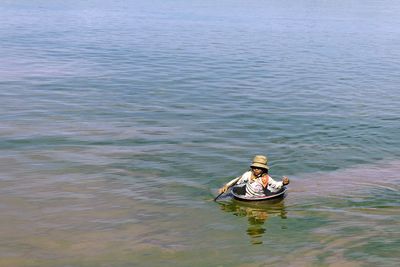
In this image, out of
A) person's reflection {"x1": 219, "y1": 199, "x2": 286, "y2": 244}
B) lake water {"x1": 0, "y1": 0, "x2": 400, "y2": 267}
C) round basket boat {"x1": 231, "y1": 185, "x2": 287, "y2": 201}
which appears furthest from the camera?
round basket boat {"x1": 231, "y1": 185, "x2": 287, "y2": 201}

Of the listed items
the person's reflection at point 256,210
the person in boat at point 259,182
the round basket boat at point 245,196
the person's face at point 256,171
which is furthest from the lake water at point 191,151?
the person's face at point 256,171

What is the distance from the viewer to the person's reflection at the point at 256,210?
13148mm

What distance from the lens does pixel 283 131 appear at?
2205 centimetres

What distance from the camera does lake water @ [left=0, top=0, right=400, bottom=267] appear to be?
469 inches

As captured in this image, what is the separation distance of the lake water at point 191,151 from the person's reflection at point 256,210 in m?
0.05

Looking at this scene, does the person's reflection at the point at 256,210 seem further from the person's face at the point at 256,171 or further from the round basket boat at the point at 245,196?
the person's face at the point at 256,171

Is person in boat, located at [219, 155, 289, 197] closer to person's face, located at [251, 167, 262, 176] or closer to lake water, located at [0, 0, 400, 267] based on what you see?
person's face, located at [251, 167, 262, 176]

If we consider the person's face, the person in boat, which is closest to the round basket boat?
the person in boat

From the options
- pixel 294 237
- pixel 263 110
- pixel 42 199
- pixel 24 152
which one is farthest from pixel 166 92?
pixel 294 237

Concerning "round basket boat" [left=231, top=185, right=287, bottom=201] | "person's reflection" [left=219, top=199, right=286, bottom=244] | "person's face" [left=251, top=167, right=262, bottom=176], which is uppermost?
"person's face" [left=251, top=167, right=262, bottom=176]

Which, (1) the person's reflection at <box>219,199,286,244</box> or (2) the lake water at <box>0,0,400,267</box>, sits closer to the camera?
(2) the lake water at <box>0,0,400,267</box>

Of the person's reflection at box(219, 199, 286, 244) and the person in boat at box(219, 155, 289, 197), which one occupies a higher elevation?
the person in boat at box(219, 155, 289, 197)

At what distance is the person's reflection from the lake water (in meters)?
0.05

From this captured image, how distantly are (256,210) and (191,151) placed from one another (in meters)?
5.80
